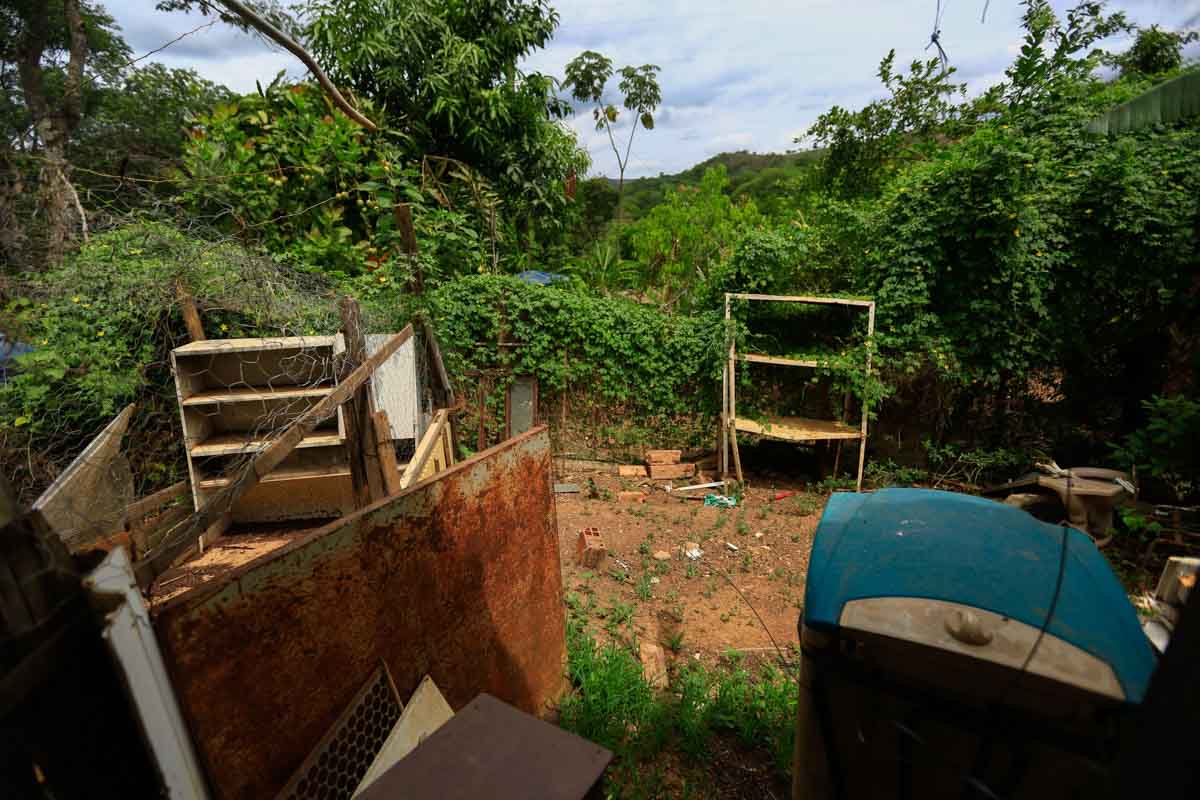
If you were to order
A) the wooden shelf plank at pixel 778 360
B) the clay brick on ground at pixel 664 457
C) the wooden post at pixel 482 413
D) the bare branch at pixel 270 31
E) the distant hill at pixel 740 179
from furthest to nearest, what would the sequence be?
the distant hill at pixel 740 179, the wooden post at pixel 482 413, the clay brick on ground at pixel 664 457, the wooden shelf plank at pixel 778 360, the bare branch at pixel 270 31

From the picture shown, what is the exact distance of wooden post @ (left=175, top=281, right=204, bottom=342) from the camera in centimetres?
449

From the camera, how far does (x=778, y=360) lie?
21.5 ft

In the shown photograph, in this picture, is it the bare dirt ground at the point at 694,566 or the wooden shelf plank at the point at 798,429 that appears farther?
the wooden shelf plank at the point at 798,429

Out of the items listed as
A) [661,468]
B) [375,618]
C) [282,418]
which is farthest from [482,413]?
[375,618]

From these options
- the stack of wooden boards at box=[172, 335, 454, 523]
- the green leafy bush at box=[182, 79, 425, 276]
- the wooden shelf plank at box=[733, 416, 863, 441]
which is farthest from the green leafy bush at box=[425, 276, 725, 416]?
the stack of wooden boards at box=[172, 335, 454, 523]

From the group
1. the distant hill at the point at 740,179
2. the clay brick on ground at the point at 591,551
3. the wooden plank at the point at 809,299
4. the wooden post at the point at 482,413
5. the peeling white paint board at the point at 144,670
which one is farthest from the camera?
the distant hill at the point at 740,179

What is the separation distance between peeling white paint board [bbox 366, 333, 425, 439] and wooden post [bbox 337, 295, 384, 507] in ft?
5.49

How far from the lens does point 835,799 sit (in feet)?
5.21

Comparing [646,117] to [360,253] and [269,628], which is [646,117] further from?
[269,628]

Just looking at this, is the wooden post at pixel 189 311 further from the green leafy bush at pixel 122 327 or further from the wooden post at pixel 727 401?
the wooden post at pixel 727 401

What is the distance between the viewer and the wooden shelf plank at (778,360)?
6.38 meters

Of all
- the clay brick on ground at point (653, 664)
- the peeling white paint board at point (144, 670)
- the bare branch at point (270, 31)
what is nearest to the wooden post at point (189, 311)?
the bare branch at point (270, 31)

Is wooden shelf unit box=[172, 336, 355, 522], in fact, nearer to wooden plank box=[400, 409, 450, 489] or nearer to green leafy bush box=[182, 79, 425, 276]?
wooden plank box=[400, 409, 450, 489]

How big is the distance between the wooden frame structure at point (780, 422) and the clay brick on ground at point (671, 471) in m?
0.48
